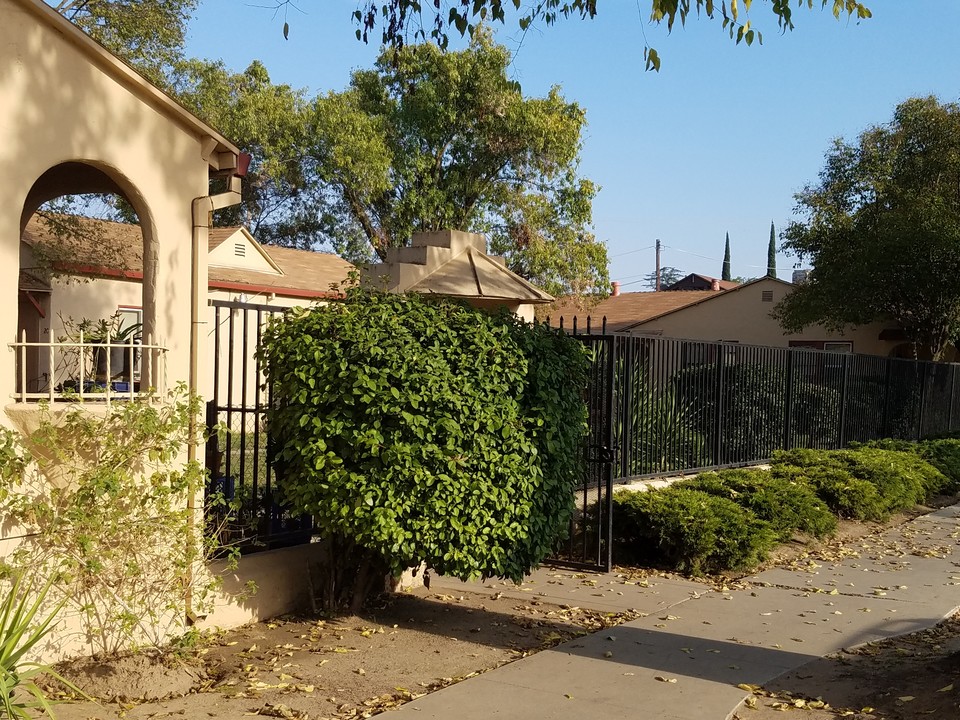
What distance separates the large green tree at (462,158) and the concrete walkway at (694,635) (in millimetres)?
20604

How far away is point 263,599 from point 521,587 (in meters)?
2.50

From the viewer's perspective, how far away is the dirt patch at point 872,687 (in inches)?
214

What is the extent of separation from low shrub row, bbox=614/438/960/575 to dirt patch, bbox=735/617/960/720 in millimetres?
2412

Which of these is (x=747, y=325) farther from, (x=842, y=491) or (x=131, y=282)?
(x=131, y=282)

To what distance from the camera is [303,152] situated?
29609 millimetres

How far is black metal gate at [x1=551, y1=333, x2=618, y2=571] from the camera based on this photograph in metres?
9.07

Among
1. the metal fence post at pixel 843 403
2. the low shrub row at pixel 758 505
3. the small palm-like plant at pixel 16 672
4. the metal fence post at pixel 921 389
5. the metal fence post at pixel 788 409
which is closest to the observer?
the small palm-like plant at pixel 16 672

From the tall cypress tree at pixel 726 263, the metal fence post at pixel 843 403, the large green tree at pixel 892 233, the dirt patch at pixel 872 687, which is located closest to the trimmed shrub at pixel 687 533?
the dirt patch at pixel 872 687

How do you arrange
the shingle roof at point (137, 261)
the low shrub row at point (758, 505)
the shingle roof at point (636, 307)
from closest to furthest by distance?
the low shrub row at point (758, 505), the shingle roof at point (137, 261), the shingle roof at point (636, 307)

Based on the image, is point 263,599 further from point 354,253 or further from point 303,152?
point 354,253

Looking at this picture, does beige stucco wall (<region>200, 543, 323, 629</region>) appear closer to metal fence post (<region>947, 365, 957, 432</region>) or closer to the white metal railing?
the white metal railing

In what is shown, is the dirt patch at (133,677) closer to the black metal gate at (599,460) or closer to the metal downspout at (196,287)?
the metal downspout at (196,287)

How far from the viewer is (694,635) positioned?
23.1ft

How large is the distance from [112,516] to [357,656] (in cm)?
186
